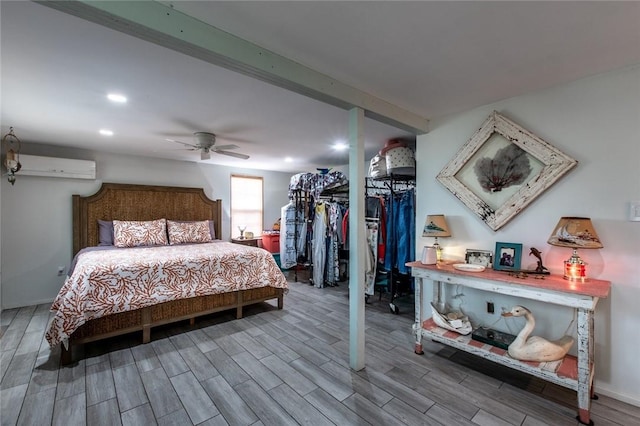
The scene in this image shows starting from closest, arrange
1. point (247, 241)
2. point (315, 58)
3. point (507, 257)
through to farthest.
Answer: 1. point (315, 58)
2. point (507, 257)
3. point (247, 241)

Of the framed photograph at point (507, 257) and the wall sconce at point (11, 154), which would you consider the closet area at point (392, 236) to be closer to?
the framed photograph at point (507, 257)

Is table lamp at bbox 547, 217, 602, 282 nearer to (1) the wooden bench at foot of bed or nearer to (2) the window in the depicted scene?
(1) the wooden bench at foot of bed

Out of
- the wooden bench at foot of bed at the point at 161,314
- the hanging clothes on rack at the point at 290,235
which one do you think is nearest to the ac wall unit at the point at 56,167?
the wooden bench at foot of bed at the point at 161,314

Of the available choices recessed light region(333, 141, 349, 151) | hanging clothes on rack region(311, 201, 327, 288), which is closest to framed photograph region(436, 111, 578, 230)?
recessed light region(333, 141, 349, 151)

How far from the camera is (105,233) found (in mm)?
4238

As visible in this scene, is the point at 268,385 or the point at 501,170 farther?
the point at 501,170

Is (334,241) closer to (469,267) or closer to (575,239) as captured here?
(469,267)

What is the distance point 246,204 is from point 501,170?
488 cm

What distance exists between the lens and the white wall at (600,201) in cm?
192

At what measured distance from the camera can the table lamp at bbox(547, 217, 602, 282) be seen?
188 cm

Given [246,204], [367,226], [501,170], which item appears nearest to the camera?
[501,170]

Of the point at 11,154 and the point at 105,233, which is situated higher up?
the point at 11,154

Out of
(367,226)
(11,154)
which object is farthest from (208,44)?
(11,154)

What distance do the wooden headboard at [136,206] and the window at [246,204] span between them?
426mm
